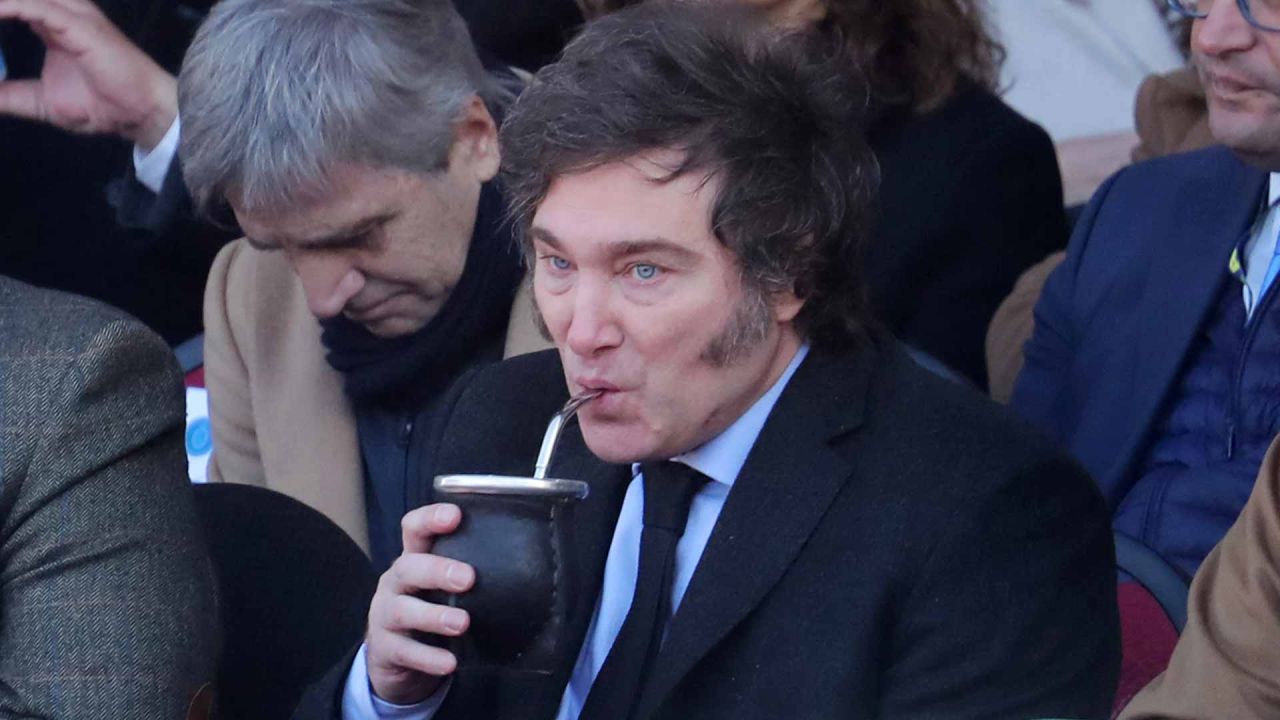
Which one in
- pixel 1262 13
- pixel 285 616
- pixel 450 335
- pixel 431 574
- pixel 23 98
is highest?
pixel 1262 13

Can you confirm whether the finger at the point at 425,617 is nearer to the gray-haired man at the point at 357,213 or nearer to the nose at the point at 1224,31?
the gray-haired man at the point at 357,213

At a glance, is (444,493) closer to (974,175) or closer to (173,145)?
(974,175)

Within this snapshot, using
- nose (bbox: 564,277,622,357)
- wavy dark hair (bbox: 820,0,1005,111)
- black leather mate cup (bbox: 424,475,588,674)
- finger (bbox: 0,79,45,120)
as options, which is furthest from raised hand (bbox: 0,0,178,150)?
Answer: black leather mate cup (bbox: 424,475,588,674)

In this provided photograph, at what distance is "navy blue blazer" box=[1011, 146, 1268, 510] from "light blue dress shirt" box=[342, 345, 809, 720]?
0.86 metres

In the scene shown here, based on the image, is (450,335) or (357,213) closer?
(357,213)

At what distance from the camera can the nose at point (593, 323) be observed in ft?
7.42

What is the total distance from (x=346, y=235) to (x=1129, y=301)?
121cm

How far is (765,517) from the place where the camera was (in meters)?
2.28

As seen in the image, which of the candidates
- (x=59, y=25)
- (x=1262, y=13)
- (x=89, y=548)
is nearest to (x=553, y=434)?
(x=89, y=548)

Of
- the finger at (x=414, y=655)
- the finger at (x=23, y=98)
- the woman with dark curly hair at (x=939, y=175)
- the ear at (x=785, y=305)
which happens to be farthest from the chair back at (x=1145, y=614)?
the finger at (x=23, y=98)

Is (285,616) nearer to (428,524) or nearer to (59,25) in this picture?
(428,524)

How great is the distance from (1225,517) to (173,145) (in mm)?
2001

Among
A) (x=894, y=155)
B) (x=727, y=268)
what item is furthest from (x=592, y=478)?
(x=894, y=155)

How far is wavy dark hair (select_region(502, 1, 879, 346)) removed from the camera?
2.26m
